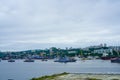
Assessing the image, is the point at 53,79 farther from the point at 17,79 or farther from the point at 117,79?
the point at 17,79

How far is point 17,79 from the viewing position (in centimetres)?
7456

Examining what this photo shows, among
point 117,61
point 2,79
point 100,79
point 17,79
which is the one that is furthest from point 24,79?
point 117,61

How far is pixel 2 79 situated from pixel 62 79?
43469mm

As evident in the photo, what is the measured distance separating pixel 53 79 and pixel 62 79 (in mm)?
1151

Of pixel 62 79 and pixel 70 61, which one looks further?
pixel 70 61

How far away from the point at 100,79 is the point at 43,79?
752cm

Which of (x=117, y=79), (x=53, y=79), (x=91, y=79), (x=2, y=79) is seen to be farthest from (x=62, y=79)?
(x=2, y=79)

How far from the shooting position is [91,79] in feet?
116

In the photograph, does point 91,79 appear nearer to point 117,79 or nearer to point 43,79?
point 117,79

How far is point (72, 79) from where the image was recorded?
36344mm

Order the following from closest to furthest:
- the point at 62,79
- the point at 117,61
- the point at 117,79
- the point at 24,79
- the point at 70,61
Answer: the point at 117,79 < the point at 62,79 < the point at 24,79 < the point at 117,61 < the point at 70,61

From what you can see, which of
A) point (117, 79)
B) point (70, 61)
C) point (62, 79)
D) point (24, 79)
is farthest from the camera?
point (70, 61)

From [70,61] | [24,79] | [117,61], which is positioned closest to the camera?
[24,79]

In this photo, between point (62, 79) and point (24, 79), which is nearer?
point (62, 79)
